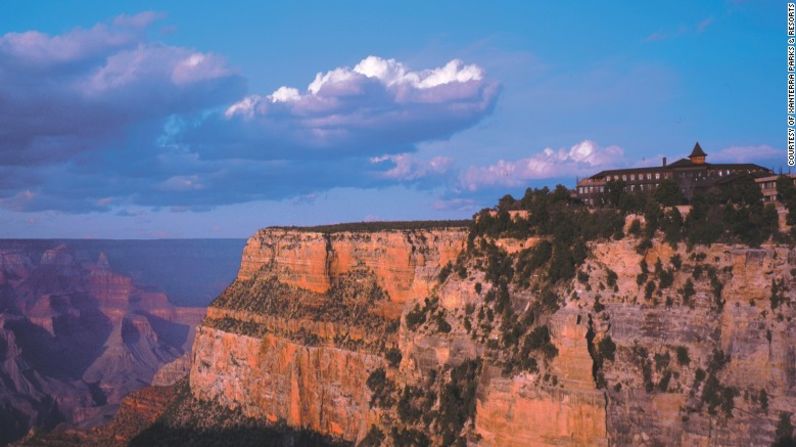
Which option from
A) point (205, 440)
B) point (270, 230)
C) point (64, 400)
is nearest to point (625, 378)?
point (205, 440)

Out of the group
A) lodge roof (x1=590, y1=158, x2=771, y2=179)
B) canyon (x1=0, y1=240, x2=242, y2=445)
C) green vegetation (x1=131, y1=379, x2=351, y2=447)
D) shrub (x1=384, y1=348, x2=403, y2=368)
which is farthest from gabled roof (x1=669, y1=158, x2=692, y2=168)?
canyon (x1=0, y1=240, x2=242, y2=445)

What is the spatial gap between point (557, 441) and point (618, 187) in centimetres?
1592

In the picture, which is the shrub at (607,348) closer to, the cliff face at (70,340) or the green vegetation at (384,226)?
the green vegetation at (384,226)

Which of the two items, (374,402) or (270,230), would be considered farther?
(270,230)

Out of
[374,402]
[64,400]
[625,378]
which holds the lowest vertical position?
[64,400]

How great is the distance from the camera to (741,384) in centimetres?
2919

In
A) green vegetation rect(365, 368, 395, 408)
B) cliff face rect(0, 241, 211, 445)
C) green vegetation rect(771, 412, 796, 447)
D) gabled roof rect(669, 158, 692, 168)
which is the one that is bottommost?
cliff face rect(0, 241, 211, 445)

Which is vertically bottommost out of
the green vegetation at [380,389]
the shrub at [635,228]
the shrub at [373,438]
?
the shrub at [373,438]

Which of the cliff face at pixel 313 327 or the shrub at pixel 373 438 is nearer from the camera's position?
the shrub at pixel 373 438

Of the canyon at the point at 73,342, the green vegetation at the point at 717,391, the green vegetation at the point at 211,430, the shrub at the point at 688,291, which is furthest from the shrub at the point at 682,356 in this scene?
the canyon at the point at 73,342

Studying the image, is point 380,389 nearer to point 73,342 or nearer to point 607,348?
point 607,348

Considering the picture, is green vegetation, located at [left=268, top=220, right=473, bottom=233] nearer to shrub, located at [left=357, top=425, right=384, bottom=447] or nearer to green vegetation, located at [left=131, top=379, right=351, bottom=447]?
green vegetation, located at [left=131, top=379, right=351, bottom=447]

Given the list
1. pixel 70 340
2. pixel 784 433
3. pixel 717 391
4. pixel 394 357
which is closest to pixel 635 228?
pixel 717 391

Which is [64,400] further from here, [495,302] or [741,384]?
[741,384]
